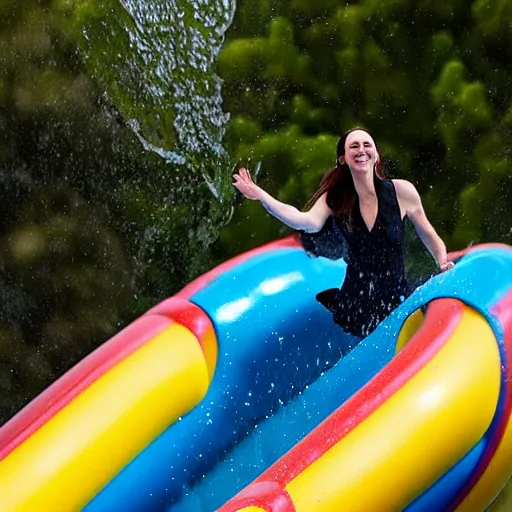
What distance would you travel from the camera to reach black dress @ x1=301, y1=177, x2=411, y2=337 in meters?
2.46

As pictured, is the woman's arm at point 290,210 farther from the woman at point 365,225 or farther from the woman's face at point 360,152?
the woman's face at point 360,152

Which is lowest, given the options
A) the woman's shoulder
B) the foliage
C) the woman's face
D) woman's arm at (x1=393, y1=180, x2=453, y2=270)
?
the foliage

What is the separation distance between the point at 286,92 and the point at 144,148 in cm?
75

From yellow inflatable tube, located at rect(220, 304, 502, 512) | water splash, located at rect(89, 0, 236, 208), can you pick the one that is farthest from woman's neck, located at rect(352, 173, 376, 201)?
water splash, located at rect(89, 0, 236, 208)

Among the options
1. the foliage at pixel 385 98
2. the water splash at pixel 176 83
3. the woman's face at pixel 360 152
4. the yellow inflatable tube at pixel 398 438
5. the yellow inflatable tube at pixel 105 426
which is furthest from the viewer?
the water splash at pixel 176 83

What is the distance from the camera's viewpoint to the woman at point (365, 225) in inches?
96.8

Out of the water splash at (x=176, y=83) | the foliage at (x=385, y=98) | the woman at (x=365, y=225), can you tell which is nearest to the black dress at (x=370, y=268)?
the woman at (x=365, y=225)

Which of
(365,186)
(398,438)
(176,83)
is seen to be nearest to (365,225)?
(365,186)

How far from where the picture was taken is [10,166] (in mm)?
4785

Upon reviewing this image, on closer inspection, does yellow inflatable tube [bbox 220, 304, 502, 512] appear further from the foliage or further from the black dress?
the foliage

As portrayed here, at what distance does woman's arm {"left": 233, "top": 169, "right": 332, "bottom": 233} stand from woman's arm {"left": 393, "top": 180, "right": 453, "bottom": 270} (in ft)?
0.62

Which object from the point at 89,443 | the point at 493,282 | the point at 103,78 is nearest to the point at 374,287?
the point at 493,282

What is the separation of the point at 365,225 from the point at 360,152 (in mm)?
183

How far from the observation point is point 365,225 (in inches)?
97.3
